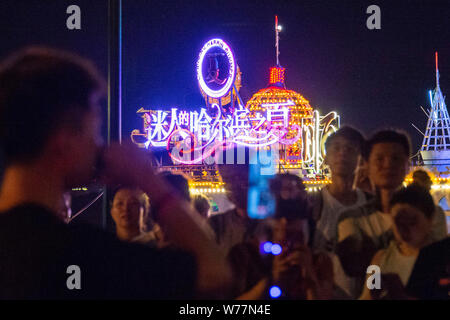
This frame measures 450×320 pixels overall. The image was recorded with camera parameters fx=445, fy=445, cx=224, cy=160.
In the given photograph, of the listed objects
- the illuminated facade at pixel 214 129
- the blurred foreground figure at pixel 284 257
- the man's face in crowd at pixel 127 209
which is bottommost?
the blurred foreground figure at pixel 284 257

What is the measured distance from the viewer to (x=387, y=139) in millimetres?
3234

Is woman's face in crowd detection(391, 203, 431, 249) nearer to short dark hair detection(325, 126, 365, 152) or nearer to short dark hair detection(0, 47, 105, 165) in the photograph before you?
short dark hair detection(325, 126, 365, 152)

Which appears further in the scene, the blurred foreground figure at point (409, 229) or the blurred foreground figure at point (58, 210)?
the blurred foreground figure at point (409, 229)

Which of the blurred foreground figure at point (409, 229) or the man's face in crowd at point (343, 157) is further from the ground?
the man's face in crowd at point (343, 157)

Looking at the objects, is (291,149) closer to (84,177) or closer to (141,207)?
(141,207)

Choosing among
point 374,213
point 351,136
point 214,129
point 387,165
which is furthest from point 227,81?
point 374,213

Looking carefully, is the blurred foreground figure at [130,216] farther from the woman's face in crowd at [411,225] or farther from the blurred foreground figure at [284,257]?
the woman's face in crowd at [411,225]

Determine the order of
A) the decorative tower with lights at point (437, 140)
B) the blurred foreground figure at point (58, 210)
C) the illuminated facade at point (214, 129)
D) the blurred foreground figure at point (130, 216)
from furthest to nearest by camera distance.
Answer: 1. the illuminated facade at point (214, 129)
2. the decorative tower with lights at point (437, 140)
3. the blurred foreground figure at point (130, 216)
4. the blurred foreground figure at point (58, 210)

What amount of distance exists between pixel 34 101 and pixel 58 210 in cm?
35

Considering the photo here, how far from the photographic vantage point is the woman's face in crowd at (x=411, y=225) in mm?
2939

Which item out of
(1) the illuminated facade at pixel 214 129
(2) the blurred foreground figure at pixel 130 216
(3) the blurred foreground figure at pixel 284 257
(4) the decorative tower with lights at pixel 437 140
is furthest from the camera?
(1) the illuminated facade at pixel 214 129

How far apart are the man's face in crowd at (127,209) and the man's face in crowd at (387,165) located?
1678mm

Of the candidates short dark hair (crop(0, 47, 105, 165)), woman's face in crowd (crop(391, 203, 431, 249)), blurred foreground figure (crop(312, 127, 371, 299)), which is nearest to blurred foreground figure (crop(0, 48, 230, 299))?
short dark hair (crop(0, 47, 105, 165))

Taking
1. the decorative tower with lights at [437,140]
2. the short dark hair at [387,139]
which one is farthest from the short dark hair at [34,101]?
the decorative tower with lights at [437,140]
